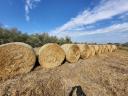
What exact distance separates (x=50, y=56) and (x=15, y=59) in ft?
6.12

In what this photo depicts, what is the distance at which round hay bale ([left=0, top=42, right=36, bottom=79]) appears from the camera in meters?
5.02

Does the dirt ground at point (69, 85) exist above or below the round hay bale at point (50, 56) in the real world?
below

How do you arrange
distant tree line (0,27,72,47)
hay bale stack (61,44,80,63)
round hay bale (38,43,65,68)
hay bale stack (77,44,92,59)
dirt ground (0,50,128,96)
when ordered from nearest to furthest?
dirt ground (0,50,128,96)
round hay bale (38,43,65,68)
hay bale stack (61,44,80,63)
hay bale stack (77,44,92,59)
distant tree line (0,27,72,47)

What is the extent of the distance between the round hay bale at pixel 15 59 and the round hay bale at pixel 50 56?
36.8 inches

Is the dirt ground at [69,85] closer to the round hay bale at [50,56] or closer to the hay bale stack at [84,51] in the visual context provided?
the round hay bale at [50,56]

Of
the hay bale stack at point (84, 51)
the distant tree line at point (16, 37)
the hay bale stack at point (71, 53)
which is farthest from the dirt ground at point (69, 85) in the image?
the distant tree line at point (16, 37)

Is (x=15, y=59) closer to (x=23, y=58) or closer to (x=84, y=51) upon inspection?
(x=23, y=58)

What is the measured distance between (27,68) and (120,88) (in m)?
3.16

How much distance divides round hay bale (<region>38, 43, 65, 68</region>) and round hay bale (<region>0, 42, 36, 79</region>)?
0.93 meters

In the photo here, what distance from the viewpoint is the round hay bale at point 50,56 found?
670 centimetres

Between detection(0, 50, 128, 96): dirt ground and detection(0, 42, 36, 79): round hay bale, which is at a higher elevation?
detection(0, 42, 36, 79): round hay bale

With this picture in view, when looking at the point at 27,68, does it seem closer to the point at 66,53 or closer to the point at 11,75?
the point at 11,75

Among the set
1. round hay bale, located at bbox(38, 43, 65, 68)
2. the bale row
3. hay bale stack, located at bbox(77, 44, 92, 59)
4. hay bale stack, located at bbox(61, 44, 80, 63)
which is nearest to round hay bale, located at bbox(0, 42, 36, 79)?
the bale row

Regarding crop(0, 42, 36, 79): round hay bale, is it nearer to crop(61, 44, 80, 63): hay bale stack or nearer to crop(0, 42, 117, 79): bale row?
crop(0, 42, 117, 79): bale row
